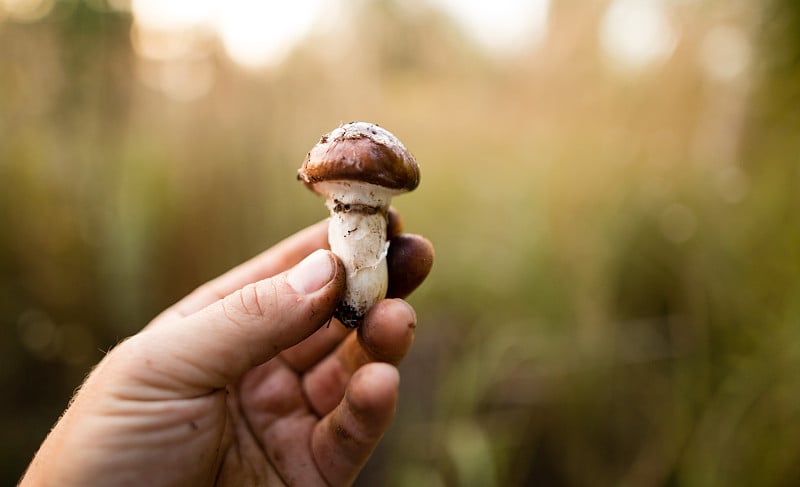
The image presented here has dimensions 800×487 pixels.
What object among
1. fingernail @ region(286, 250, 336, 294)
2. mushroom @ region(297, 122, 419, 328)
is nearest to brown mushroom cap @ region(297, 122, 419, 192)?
mushroom @ region(297, 122, 419, 328)

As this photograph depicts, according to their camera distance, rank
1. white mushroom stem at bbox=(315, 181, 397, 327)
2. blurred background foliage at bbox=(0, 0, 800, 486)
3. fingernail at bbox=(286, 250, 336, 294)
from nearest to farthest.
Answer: fingernail at bbox=(286, 250, 336, 294) → white mushroom stem at bbox=(315, 181, 397, 327) → blurred background foliage at bbox=(0, 0, 800, 486)

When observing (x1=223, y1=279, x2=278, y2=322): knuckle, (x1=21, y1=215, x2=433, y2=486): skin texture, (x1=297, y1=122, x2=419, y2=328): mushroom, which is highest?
(x1=297, y1=122, x2=419, y2=328): mushroom

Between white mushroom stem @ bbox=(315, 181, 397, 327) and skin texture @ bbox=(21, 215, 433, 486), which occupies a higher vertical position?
white mushroom stem @ bbox=(315, 181, 397, 327)

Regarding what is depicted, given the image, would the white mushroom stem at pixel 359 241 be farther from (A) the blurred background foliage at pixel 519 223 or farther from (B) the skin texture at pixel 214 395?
(A) the blurred background foliage at pixel 519 223

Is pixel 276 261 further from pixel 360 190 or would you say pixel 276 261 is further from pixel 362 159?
pixel 362 159

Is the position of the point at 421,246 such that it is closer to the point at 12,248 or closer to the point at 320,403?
the point at 320,403

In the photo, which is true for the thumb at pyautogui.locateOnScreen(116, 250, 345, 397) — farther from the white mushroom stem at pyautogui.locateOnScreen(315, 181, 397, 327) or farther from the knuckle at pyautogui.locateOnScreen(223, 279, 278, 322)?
the white mushroom stem at pyautogui.locateOnScreen(315, 181, 397, 327)

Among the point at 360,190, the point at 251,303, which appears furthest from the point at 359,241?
the point at 251,303
